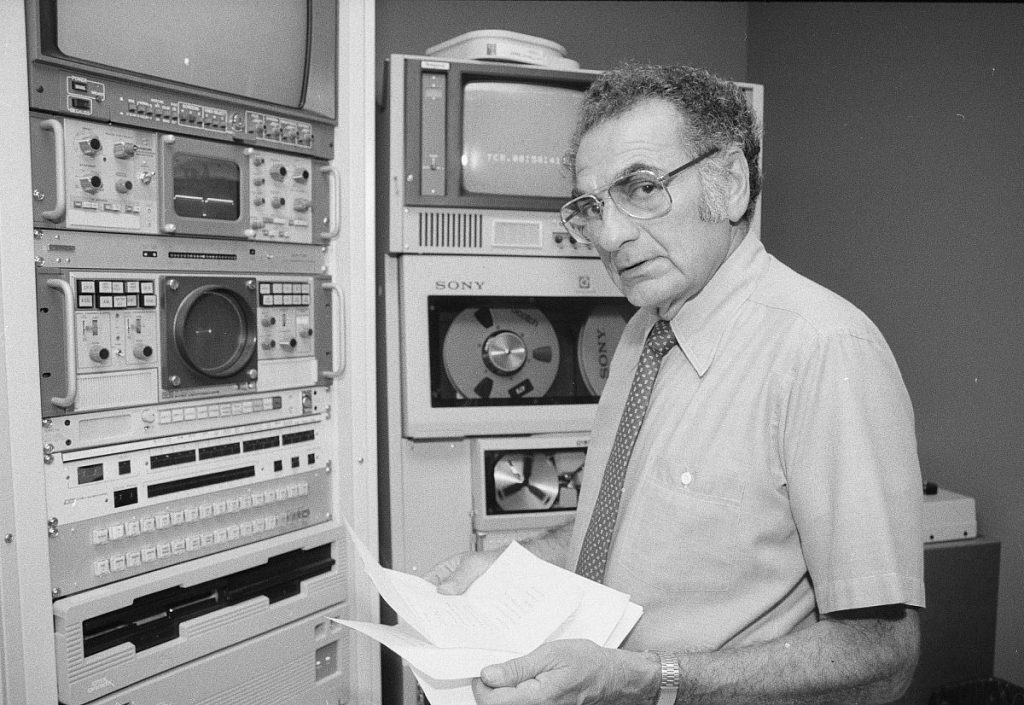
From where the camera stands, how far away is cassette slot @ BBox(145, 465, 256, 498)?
67.7 inches

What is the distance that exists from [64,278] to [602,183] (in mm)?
1041

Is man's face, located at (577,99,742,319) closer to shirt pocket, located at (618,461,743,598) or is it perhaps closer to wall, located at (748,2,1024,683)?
shirt pocket, located at (618,461,743,598)

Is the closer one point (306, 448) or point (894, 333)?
point (306, 448)

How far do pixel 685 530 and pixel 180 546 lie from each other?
1157 millimetres

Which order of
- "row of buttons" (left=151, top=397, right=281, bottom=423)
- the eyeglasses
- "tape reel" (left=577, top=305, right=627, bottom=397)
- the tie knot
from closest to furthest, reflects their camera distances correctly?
the eyeglasses, the tie knot, "row of buttons" (left=151, top=397, right=281, bottom=423), "tape reel" (left=577, top=305, right=627, bottom=397)

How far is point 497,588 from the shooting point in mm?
1192

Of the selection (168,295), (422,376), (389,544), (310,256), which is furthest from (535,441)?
(168,295)

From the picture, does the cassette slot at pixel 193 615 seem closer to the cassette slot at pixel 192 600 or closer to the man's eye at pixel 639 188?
the cassette slot at pixel 192 600

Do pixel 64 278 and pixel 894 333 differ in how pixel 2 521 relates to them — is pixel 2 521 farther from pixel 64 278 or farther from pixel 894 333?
pixel 894 333

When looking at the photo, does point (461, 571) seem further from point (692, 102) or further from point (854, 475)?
point (692, 102)

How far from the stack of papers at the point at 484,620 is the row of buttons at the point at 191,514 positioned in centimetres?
77

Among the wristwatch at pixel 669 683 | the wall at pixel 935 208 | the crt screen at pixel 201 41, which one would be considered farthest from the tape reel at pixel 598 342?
the wristwatch at pixel 669 683

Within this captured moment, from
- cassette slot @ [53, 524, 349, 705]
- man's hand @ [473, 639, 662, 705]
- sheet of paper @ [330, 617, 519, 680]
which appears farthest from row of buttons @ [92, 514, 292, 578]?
man's hand @ [473, 639, 662, 705]

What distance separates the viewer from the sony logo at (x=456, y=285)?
212cm
